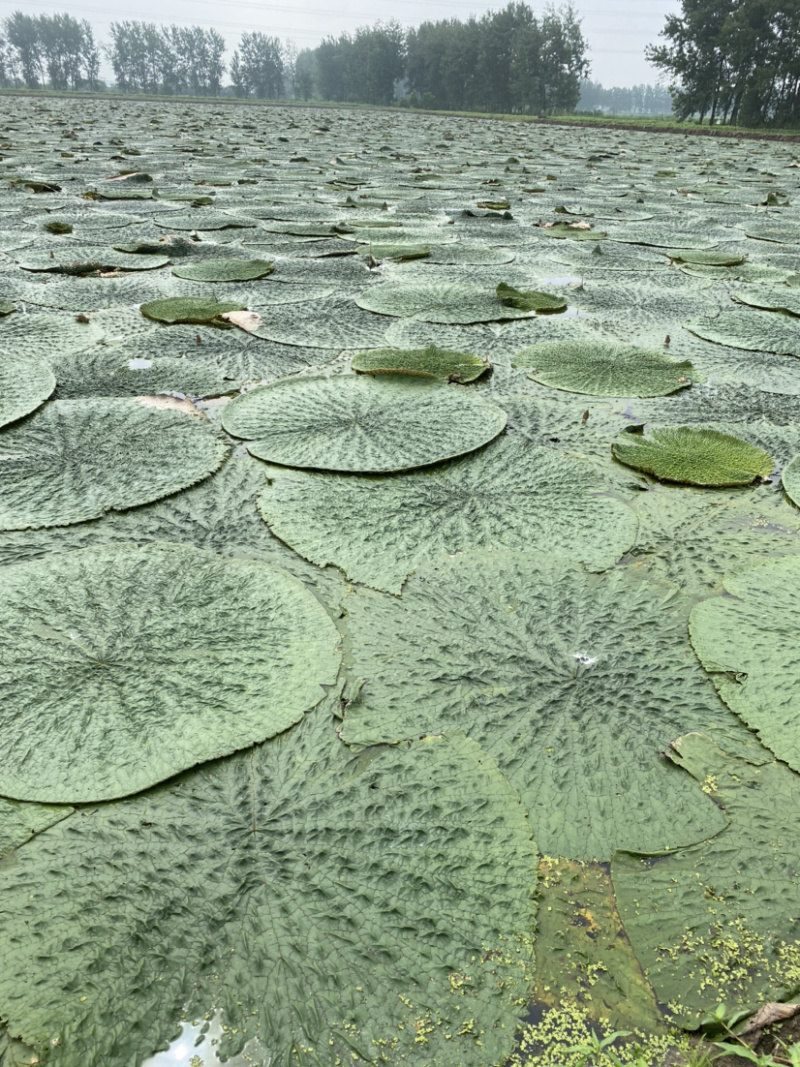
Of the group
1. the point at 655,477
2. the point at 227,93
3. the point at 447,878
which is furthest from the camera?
the point at 227,93

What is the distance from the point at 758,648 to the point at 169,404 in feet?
4.34

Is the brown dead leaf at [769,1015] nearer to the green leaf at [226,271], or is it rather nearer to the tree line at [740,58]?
the green leaf at [226,271]

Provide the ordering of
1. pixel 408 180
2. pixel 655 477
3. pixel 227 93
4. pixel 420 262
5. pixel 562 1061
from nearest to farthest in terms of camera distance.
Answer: pixel 562 1061 → pixel 655 477 → pixel 420 262 → pixel 408 180 → pixel 227 93

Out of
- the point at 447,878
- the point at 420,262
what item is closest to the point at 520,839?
the point at 447,878

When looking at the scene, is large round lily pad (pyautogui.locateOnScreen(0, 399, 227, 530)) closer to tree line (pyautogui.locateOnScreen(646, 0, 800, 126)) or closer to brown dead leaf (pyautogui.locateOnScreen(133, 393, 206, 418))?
brown dead leaf (pyautogui.locateOnScreen(133, 393, 206, 418))

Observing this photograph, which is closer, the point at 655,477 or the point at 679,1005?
the point at 679,1005

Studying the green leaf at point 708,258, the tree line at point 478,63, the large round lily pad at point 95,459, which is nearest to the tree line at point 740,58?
the tree line at point 478,63

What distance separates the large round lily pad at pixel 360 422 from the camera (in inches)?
54.1

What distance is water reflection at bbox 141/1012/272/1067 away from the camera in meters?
0.51

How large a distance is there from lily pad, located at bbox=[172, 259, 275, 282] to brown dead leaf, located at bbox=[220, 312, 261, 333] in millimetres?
551

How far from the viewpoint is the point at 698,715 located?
2.71ft

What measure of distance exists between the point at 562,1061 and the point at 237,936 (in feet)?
0.93

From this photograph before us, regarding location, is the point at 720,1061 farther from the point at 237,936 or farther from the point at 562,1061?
the point at 237,936

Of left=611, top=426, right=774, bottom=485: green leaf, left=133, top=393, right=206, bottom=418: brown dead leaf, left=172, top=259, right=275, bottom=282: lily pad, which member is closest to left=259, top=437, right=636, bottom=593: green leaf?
left=611, top=426, right=774, bottom=485: green leaf
